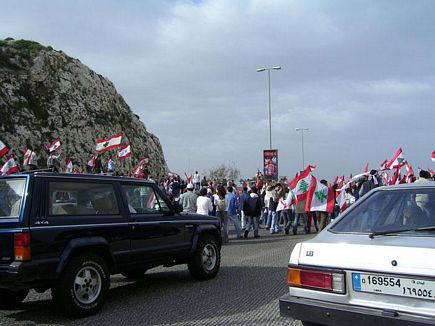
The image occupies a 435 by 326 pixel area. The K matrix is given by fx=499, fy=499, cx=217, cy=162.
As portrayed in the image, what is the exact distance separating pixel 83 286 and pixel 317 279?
3.50 meters

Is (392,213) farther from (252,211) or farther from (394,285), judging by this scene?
(252,211)

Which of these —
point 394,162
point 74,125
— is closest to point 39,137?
point 74,125

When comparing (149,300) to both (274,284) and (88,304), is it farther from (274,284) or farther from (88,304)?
(274,284)

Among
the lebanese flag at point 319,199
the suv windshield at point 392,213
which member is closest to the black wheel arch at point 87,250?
the suv windshield at point 392,213

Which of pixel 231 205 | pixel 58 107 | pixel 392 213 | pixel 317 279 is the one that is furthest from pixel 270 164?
pixel 317 279

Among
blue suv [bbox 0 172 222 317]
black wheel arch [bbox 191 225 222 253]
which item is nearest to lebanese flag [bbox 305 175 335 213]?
black wheel arch [bbox 191 225 222 253]

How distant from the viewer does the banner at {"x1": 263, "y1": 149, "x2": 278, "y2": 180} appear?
1234 inches

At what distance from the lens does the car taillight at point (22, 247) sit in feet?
18.9

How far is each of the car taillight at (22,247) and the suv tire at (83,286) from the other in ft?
1.98

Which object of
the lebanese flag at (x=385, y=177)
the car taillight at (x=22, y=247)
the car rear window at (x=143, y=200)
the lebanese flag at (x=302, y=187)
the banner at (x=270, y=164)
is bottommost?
the car taillight at (x=22, y=247)

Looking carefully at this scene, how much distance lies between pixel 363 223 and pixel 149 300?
A: 3987 millimetres

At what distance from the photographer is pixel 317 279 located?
162 inches

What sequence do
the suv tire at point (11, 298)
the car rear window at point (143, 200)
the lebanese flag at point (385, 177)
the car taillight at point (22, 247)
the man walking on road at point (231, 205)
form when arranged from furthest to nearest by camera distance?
the lebanese flag at point (385, 177) < the man walking on road at point (231, 205) < the car rear window at point (143, 200) < the suv tire at point (11, 298) < the car taillight at point (22, 247)

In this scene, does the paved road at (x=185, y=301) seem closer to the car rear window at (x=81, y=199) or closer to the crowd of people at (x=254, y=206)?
the car rear window at (x=81, y=199)
